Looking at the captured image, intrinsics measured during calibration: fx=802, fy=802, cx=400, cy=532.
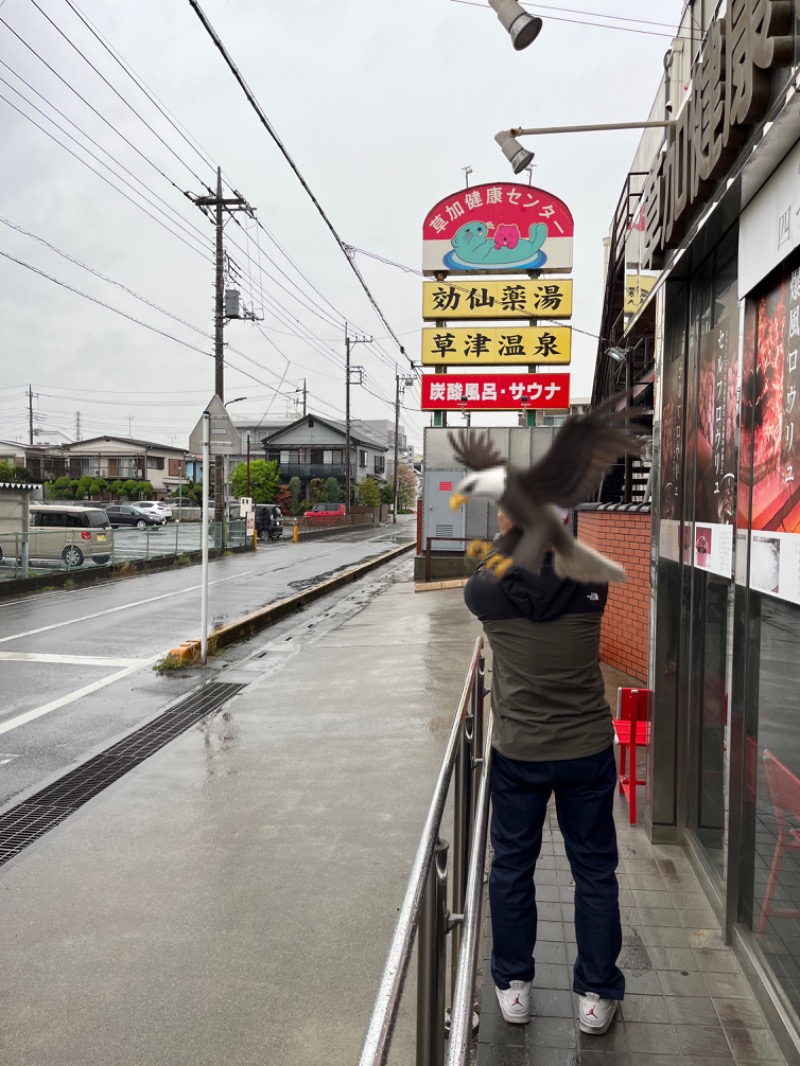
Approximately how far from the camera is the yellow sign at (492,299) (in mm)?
16344

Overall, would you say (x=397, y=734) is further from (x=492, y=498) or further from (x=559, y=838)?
(x=492, y=498)

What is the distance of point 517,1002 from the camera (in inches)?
112

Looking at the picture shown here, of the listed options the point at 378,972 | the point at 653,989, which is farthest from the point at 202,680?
the point at 653,989

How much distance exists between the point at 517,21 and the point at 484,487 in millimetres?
4363

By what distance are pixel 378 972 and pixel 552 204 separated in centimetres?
1594

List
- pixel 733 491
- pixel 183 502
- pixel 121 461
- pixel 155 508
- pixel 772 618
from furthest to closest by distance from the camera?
pixel 121 461 < pixel 183 502 < pixel 155 508 < pixel 733 491 < pixel 772 618

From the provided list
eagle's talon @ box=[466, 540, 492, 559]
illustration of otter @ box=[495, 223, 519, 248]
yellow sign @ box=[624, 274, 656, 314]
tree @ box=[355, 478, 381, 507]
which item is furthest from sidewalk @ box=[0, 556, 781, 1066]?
tree @ box=[355, 478, 381, 507]

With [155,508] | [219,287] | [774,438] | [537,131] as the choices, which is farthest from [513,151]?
[155,508]

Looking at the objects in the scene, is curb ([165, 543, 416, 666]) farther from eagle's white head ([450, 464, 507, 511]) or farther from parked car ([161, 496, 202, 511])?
parked car ([161, 496, 202, 511])

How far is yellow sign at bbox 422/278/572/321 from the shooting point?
1634 centimetres

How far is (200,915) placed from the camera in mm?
3914

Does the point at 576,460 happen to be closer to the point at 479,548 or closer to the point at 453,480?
the point at 479,548

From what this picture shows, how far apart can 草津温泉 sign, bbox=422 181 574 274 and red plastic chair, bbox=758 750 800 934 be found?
14880 mm

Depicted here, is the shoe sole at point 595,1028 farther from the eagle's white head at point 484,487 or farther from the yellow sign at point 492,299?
the yellow sign at point 492,299
